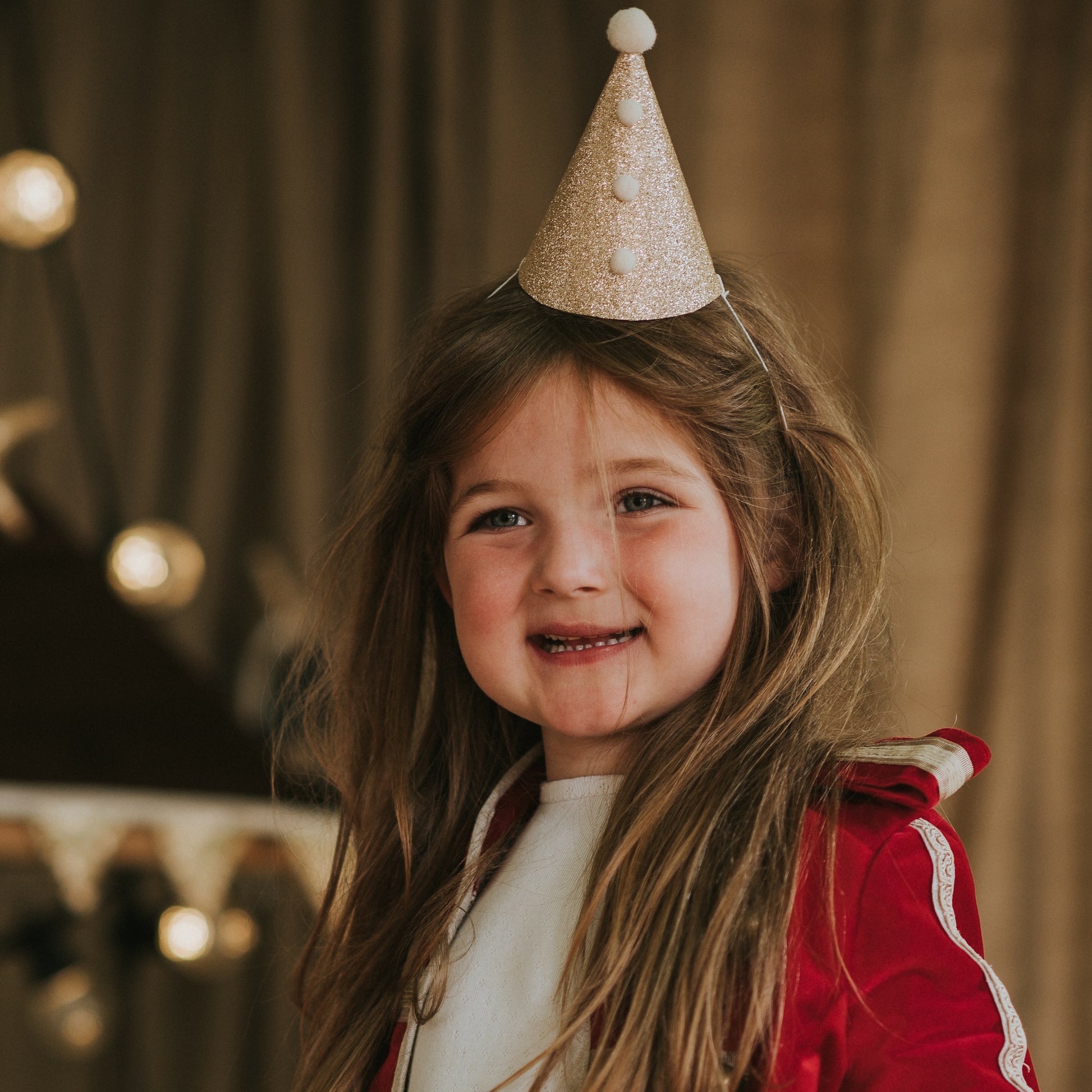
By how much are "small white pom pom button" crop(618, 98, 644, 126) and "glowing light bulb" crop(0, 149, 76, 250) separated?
2.73ft

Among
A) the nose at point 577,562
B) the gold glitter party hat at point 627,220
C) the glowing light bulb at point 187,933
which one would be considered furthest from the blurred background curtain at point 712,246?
the glowing light bulb at point 187,933

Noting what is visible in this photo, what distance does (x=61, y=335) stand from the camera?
1.73 meters

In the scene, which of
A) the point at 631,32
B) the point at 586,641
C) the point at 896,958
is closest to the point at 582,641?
the point at 586,641

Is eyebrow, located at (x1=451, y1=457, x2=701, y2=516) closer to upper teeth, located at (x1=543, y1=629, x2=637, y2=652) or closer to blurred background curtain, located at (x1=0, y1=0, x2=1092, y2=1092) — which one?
upper teeth, located at (x1=543, y1=629, x2=637, y2=652)

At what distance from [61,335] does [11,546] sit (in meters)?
0.50

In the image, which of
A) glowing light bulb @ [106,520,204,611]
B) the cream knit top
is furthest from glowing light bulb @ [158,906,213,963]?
the cream knit top

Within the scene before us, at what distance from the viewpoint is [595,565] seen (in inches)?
26.4

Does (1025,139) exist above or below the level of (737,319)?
above

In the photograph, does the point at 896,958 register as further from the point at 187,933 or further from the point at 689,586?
the point at 187,933

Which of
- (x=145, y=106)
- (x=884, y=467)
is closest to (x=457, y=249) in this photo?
(x=145, y=106)

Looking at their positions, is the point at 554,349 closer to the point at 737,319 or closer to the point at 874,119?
the point at 737,319

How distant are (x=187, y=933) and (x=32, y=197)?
2.51 feet

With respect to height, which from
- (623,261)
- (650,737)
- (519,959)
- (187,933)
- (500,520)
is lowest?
(187,933)

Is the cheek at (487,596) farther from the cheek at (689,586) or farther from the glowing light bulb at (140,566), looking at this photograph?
the glowing light bulb at (140,566)
